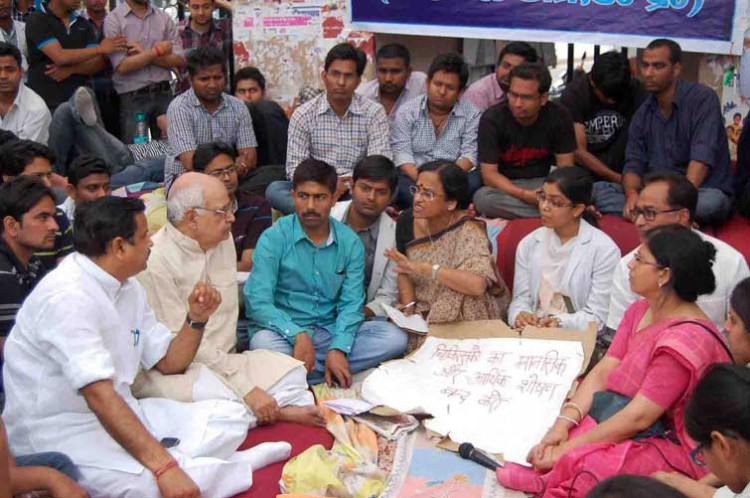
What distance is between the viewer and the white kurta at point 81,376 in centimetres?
303

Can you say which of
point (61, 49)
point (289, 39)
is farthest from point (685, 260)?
point (61, 49)

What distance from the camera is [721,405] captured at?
2.46 metres

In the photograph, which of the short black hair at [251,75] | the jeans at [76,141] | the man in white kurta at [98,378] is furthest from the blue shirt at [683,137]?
the jeans at [76,141]

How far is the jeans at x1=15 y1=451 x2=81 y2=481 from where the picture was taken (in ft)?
10.1

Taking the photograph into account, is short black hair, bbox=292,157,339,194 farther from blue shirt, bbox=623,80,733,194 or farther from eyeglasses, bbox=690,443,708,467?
eyeglasses, bbox=690,443,708,467

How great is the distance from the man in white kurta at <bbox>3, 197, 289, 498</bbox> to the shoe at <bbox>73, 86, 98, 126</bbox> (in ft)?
10.5

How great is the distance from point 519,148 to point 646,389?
93.6 inches

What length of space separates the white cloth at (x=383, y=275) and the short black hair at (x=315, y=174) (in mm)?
408

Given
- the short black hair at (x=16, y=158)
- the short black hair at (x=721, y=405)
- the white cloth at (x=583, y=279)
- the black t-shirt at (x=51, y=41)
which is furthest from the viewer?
the black t-shirt at (x=51, y=41)

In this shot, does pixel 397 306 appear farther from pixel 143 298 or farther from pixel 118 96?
pixel 118 96

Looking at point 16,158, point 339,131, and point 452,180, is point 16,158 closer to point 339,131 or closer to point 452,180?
point 339,131

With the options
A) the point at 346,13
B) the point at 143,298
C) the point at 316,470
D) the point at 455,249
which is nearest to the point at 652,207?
the point at 455,249

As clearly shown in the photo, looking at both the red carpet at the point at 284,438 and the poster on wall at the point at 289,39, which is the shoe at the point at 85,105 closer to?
the poster on wall at the point at 289,39

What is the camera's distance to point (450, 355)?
14.4ft
